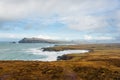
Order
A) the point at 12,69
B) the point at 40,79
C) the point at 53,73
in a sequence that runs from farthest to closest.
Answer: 1. the point at 12,69
2. the point at 53,73
3. the point at 40,79

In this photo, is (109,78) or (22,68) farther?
(22,68)

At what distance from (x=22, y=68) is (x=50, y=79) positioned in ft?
36.1

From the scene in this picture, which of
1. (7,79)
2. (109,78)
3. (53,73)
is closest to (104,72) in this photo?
(109,78)

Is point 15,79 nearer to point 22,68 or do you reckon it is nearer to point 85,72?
point 22,68

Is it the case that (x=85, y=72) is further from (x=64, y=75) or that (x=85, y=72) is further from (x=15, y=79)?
(x=15, y=79)

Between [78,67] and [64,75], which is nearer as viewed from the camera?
[64,75]

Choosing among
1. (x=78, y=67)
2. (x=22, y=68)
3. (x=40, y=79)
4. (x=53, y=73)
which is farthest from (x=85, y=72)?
(x=22, y=68)

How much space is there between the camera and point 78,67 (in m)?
60.9

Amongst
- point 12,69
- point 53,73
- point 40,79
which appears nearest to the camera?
point 40,79

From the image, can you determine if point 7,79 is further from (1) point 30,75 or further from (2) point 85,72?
(2) point 85,72

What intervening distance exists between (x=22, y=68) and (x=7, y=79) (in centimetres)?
842

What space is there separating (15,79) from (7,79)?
1.81m

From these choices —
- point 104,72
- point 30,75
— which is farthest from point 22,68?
point 104,72

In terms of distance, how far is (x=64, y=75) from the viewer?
180 ft
